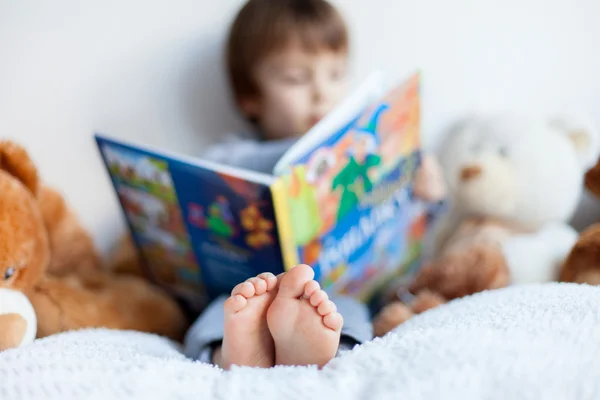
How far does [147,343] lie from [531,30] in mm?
795

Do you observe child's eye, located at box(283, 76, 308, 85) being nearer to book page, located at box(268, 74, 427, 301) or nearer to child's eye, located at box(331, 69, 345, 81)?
child's eye, located at box(331, 69, 345, 81)

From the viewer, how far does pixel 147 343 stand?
71 centimetres

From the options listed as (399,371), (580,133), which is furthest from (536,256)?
(399,371)

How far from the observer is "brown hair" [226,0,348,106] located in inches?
37.3

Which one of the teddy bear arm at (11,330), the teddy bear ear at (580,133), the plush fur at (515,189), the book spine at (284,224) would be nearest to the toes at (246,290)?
the book spine at (284,224)

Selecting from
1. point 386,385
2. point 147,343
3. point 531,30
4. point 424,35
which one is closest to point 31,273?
point 147,343

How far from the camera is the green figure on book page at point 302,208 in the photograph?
2.37ft

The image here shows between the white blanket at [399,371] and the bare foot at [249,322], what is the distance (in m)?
0.06

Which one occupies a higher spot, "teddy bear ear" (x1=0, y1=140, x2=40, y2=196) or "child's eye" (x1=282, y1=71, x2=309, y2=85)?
"teddy bear ear" (x1=0, y1=140, x2=40, y2=196)

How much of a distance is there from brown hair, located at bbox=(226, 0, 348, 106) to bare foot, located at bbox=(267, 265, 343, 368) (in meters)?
0.48

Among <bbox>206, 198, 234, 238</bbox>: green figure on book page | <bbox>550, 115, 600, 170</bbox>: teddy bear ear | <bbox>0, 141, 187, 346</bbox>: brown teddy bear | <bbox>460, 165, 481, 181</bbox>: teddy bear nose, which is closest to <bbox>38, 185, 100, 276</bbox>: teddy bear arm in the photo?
<bbox>0, 141, 187, 346</bbox>: brown teddy bear

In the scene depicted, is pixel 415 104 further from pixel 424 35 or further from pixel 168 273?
pixel 168 273

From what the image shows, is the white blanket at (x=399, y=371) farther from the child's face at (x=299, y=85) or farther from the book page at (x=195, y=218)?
the child's face at (x=299, y=85)

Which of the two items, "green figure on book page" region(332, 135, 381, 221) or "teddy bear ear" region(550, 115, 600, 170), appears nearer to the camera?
"green figure on book page" region(332, 135, 381, 221)
